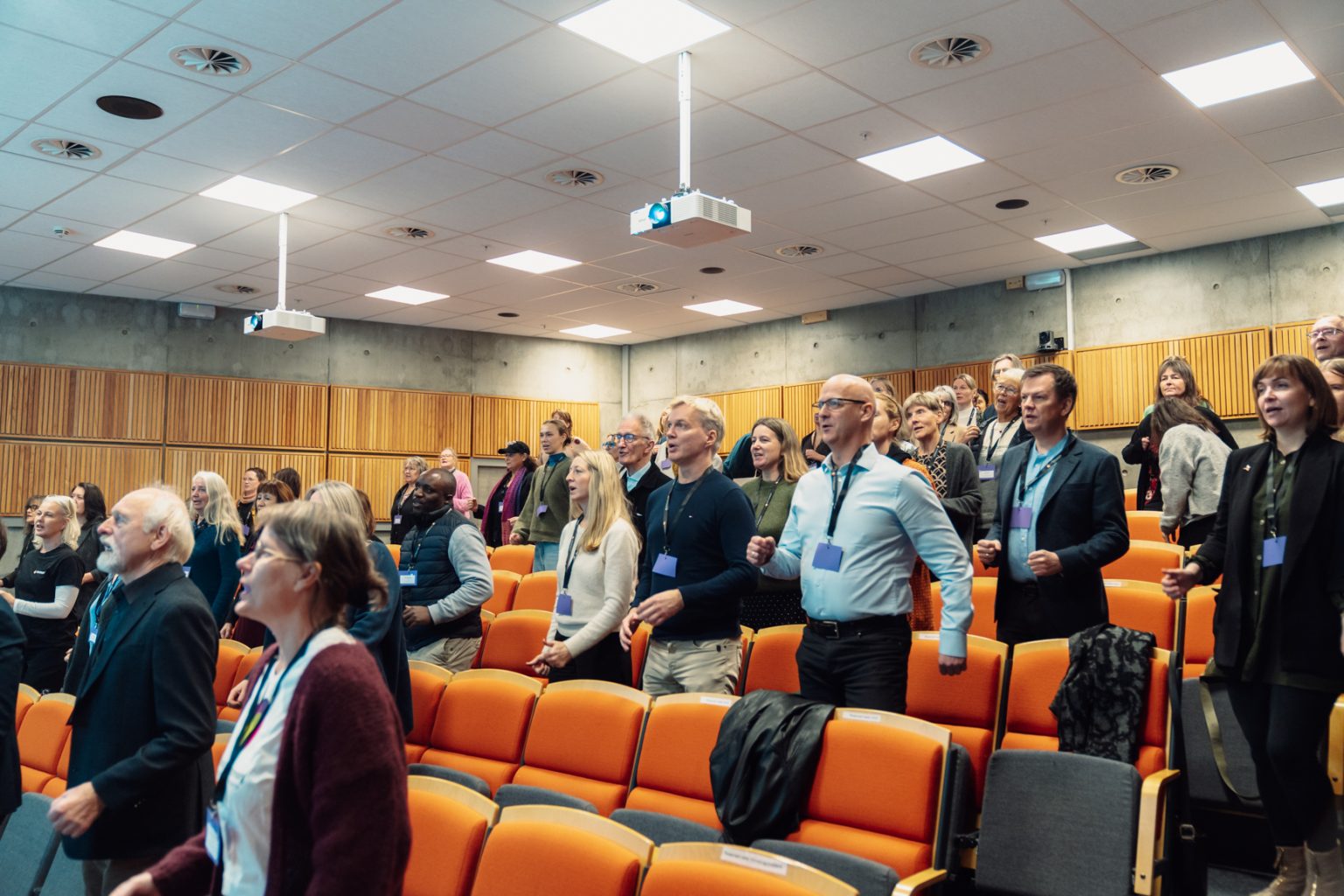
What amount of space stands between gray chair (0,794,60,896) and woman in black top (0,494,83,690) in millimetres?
2176

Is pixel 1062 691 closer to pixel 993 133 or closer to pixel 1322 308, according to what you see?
pixel 993 133

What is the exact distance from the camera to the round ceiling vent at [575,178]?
6633 millimetres

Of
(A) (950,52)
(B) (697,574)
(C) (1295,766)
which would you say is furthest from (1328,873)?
(A) (950,52)

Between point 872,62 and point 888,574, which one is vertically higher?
point 872,62

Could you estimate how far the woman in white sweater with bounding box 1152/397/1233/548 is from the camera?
14.8ft

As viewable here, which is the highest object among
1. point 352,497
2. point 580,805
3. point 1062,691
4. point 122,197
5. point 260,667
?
point 122,197

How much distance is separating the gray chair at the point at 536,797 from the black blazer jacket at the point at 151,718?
809 millimetres

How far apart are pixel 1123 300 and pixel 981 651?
6.89 metres

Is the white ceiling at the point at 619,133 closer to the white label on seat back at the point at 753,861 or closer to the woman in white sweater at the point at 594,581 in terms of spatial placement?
the woman in white sweater at the point at 594,581

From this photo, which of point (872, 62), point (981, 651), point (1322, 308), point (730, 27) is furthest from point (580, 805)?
point (1322, 308)

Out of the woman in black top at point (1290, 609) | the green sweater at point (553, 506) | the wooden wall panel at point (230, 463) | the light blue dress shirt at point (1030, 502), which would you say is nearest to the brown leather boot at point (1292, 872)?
the woman in black top at point (1290, 609)

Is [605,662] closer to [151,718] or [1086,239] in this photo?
[151,718]

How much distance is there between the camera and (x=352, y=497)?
3.08 metres

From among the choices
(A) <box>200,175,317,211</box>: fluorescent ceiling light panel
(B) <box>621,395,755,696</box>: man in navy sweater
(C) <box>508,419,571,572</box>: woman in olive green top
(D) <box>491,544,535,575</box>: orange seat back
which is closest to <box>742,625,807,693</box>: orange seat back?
(B) <box>621,395,755,696</box>: man in navy sweater
